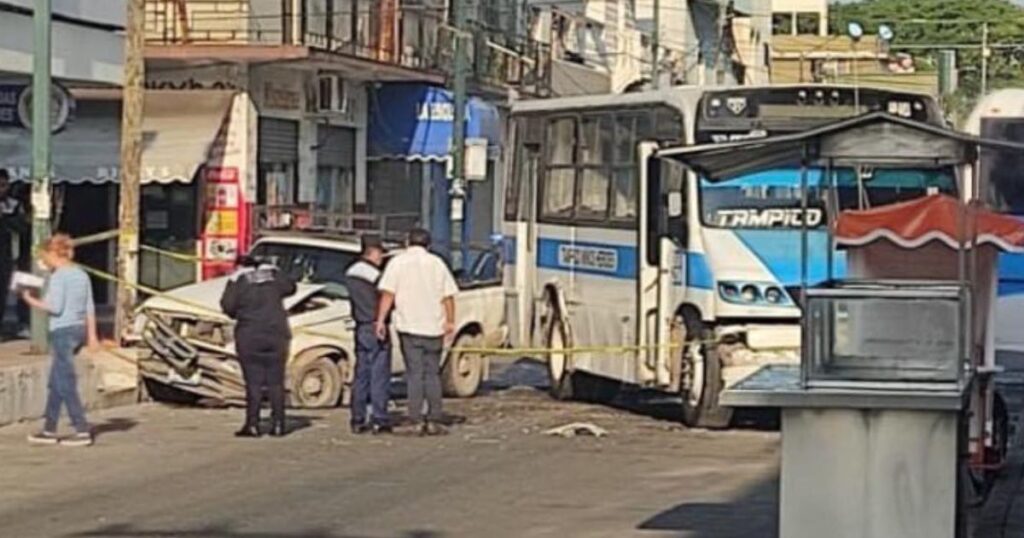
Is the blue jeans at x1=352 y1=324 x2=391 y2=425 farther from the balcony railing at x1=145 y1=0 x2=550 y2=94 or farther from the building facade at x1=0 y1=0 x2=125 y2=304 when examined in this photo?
the balcony railing at x1=145 y1=0 x2=550 y2=94

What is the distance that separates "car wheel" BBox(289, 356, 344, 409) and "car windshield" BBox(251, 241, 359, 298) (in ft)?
2.72

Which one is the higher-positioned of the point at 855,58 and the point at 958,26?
the point at 958,26

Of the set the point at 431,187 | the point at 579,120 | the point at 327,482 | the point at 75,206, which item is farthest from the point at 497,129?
the point at 327,482

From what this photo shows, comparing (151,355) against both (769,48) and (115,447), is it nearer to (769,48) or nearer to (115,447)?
(115,447)

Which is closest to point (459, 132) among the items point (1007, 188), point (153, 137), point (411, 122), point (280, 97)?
point (280, 97)

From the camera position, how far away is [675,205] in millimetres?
20547

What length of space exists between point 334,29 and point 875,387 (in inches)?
1124

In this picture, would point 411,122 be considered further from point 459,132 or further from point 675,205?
point 675,205

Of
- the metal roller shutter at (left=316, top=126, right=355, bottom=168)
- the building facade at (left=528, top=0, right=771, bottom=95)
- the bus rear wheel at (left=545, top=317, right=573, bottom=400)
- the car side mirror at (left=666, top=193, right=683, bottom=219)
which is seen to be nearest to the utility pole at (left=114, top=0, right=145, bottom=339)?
the bus rear wheel at (left=545, top=317, right=573, bottom=400)

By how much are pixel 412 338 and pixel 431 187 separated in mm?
27744

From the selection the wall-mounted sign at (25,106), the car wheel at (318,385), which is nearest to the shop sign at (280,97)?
the wall-mounted sign at (25,106)

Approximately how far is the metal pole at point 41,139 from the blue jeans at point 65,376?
3.53 meters

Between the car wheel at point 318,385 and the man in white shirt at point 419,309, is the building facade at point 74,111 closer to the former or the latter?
the car wheel at point 318,385

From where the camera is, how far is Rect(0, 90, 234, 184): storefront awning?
32.8m
